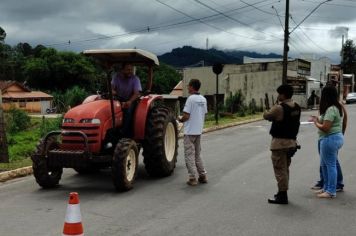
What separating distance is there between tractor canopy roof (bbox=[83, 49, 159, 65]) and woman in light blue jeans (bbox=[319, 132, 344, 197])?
3.62 metres

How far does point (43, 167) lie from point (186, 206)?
2.65 m

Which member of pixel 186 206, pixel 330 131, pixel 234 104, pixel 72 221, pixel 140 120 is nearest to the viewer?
pixel 72 221

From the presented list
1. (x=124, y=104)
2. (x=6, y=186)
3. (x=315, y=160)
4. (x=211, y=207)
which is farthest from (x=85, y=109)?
(x=315, y=160)

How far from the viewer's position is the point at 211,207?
790cm

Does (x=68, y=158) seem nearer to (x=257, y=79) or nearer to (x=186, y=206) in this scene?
(x=186, y=206)

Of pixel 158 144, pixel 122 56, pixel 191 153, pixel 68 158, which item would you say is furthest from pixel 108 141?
pixel 122 56

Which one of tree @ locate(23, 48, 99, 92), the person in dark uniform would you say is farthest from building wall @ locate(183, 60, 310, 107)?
the person in dark uniform

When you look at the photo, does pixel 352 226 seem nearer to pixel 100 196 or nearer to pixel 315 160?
pixel 100 196

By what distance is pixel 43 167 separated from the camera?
9008mm

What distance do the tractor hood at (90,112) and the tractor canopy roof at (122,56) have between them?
98 centimetres

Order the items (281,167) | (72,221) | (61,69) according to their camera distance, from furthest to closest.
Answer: (61,69)
(281,167)
(72,221)

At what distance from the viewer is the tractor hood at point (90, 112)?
9047 mm

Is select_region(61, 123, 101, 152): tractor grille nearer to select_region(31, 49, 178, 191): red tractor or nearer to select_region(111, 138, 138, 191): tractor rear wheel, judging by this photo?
select_region(31, 49, 178, 191): red tractor

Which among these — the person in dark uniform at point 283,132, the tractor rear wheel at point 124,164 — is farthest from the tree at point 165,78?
the person in dark uniform at point 283,132
